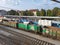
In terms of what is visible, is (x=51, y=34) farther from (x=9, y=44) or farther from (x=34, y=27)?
(x=9, y=44)

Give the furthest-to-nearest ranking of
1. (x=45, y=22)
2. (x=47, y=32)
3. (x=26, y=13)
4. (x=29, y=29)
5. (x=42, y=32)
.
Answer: (x=26, y=13)
(x=45, y=22)
(x=29, y=29)
(x=42, y=32)
(x=47, y=32)

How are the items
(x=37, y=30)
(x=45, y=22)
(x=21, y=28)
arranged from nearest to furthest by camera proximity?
(x=37, y=30)
(x=21, y=28)
(x=45, y=22)

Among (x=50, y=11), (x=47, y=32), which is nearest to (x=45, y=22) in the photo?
(x=47, y=32)

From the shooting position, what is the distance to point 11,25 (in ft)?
184

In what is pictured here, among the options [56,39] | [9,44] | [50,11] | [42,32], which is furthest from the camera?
[50,11]

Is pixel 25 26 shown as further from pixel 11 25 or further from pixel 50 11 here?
pixel 50 11

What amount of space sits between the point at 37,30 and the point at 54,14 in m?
81.1

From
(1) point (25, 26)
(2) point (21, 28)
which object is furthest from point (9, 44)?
(2) point (21, 28)

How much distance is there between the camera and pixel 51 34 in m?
31.9

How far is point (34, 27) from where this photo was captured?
128 ft

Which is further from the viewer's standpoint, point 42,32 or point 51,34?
point 42,32

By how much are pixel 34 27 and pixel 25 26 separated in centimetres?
533

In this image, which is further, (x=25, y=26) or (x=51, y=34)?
Result: (x=25, y=26)

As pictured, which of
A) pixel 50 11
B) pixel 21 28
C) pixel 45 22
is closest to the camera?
pixel 21 28
